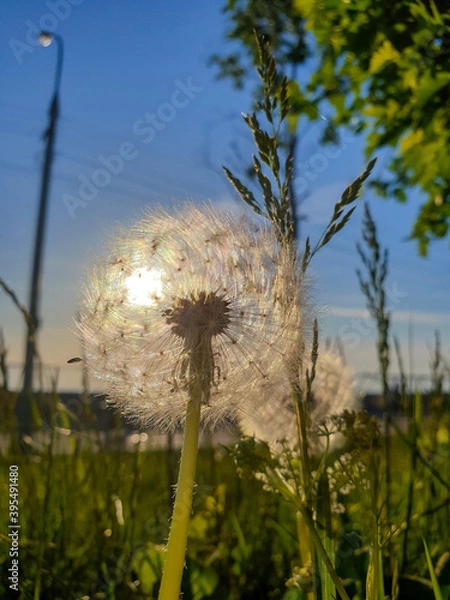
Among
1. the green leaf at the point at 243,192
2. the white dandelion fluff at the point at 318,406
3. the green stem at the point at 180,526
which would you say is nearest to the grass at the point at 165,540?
the white dandelion fluff at the point at 318,406

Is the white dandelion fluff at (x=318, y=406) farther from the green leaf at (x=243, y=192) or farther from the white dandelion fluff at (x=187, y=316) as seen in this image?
the green leaf at (x=243, y=192)

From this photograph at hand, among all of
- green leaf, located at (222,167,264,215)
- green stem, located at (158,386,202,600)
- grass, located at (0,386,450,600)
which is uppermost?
green leaf, located at (222,167,264,215)

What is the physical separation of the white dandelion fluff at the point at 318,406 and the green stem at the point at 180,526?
1.80 ft

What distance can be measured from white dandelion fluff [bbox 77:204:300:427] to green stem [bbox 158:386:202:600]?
113 mm

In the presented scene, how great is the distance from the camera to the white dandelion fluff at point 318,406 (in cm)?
136

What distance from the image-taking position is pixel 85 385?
5.27ft

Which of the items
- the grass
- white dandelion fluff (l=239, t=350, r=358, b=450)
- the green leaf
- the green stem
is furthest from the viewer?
white dandelion fluff (l=239, t=350, r=358, b=450)

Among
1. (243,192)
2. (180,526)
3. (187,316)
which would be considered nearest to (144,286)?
(187,316)

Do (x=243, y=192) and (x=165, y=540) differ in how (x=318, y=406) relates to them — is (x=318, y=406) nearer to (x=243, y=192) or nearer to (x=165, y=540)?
(x=165, y=540)

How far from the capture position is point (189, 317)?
869 mm

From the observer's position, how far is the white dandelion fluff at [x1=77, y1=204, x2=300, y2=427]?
0.89m

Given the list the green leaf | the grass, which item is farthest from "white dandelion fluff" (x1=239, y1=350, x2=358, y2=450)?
the green leaf

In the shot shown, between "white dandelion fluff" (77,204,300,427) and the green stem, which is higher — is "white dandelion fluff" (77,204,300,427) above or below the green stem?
above

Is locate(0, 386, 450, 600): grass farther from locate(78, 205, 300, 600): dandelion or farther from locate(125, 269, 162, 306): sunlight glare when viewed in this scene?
locate(125, 269, 162, 306): sunlight glare
